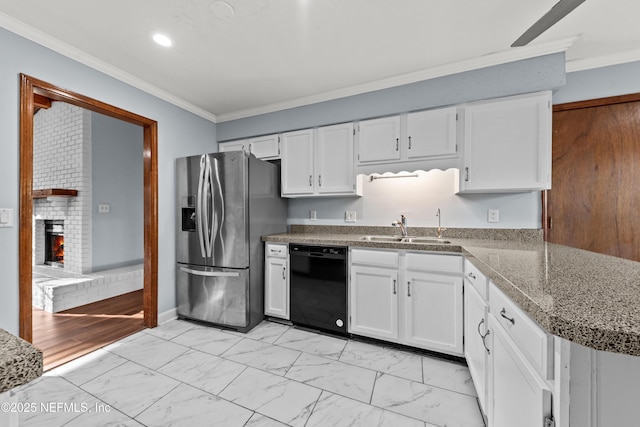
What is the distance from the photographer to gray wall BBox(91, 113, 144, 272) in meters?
3.97

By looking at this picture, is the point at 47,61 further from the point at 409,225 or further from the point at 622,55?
the point at 622,55

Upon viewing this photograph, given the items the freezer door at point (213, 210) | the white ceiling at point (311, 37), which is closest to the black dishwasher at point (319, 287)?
the freezer door at point (213, 210)

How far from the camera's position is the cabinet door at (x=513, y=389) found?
767 mm

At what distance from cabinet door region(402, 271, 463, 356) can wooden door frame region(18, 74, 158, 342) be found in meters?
2.48

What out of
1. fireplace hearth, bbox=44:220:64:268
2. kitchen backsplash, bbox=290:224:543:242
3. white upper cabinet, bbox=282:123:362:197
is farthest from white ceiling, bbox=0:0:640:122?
fireplace hearth, bbox=44:220:64:268

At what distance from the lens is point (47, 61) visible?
199cm

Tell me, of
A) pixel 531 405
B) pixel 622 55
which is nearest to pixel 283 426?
pixel 531 405

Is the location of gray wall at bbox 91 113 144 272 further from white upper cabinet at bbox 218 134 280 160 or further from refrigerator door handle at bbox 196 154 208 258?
refrigerator door handle at bbox 196 154 208 258

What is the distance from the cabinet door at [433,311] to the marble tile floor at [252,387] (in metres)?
0.15

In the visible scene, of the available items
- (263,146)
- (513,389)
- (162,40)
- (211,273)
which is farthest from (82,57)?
(513,389)

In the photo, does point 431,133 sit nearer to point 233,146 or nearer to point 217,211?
point 217,211

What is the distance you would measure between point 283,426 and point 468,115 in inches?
103

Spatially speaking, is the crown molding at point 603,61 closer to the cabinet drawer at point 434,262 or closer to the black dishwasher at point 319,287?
the cabinet drawer at point 434,262

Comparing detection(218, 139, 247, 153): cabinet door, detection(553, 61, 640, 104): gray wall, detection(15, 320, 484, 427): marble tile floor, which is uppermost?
detection(553, 61, 640, 104): gray wall
